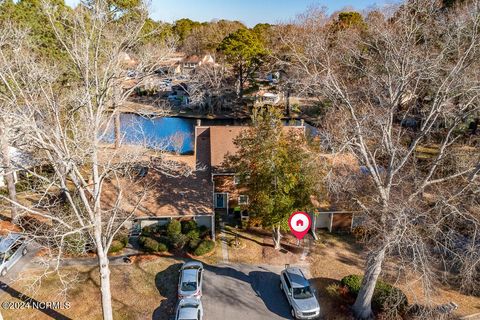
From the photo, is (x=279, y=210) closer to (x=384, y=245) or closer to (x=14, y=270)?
(x=384, y=245)

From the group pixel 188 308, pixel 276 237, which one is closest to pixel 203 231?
pixel 276 237

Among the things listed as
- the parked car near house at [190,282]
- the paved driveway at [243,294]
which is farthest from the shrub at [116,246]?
the paved driveway at [243,294]

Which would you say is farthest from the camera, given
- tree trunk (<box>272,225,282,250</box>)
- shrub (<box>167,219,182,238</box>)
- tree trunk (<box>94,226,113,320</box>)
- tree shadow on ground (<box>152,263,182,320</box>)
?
tree trunk (<box>272,225,282,250</box>)

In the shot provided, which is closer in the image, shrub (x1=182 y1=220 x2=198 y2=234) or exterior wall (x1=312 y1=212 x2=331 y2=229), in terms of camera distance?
shrub (x1=182 y1=220 x2=198 y2=234)

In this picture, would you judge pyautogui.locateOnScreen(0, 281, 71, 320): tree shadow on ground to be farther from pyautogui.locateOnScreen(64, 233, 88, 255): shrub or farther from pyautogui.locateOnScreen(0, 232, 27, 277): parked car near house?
pyautogui.locateOnScreen(64, 233, 88, 255): shrub

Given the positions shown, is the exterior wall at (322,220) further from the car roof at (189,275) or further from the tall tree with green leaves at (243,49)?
the tall tree with green leaves at (243,49)

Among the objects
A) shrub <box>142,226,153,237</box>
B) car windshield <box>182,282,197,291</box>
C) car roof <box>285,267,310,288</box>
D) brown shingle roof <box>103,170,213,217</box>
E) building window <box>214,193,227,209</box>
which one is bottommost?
car windshield <box>182,282,197,291</box>

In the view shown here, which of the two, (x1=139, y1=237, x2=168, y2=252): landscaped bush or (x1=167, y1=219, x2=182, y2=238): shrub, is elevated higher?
(x1=167, y1=219, x2=182, y2=238): shrub

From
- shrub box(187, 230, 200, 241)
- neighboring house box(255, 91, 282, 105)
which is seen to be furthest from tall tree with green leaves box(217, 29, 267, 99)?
shrub box(187, 230, 200, 241)
